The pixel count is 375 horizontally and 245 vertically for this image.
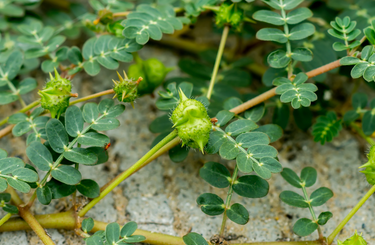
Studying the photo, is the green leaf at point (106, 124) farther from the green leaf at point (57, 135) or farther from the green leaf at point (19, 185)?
the green leaf at point (19, 185)

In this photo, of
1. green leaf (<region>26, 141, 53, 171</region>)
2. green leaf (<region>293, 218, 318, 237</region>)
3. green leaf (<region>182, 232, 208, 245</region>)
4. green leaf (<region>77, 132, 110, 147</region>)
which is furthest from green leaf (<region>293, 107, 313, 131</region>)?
green leaf (<region>26, 141, 53, 171</region>)

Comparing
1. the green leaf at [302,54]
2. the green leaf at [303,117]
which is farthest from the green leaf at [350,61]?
the green leaf at [303,117]

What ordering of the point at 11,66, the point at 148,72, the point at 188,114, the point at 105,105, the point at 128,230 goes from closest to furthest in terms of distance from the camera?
the point at 188,114
the point at 128,230
the point at 105,105
the point at 11,66
the point at 148,72

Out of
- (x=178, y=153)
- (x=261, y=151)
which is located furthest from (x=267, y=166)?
(x=178, y=153)

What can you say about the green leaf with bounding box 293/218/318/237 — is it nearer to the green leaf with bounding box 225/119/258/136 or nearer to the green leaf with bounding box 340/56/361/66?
the green leaf with bounding box 225/119/258/136

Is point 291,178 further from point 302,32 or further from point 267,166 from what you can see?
point 302,32

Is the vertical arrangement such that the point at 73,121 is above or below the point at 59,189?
above
